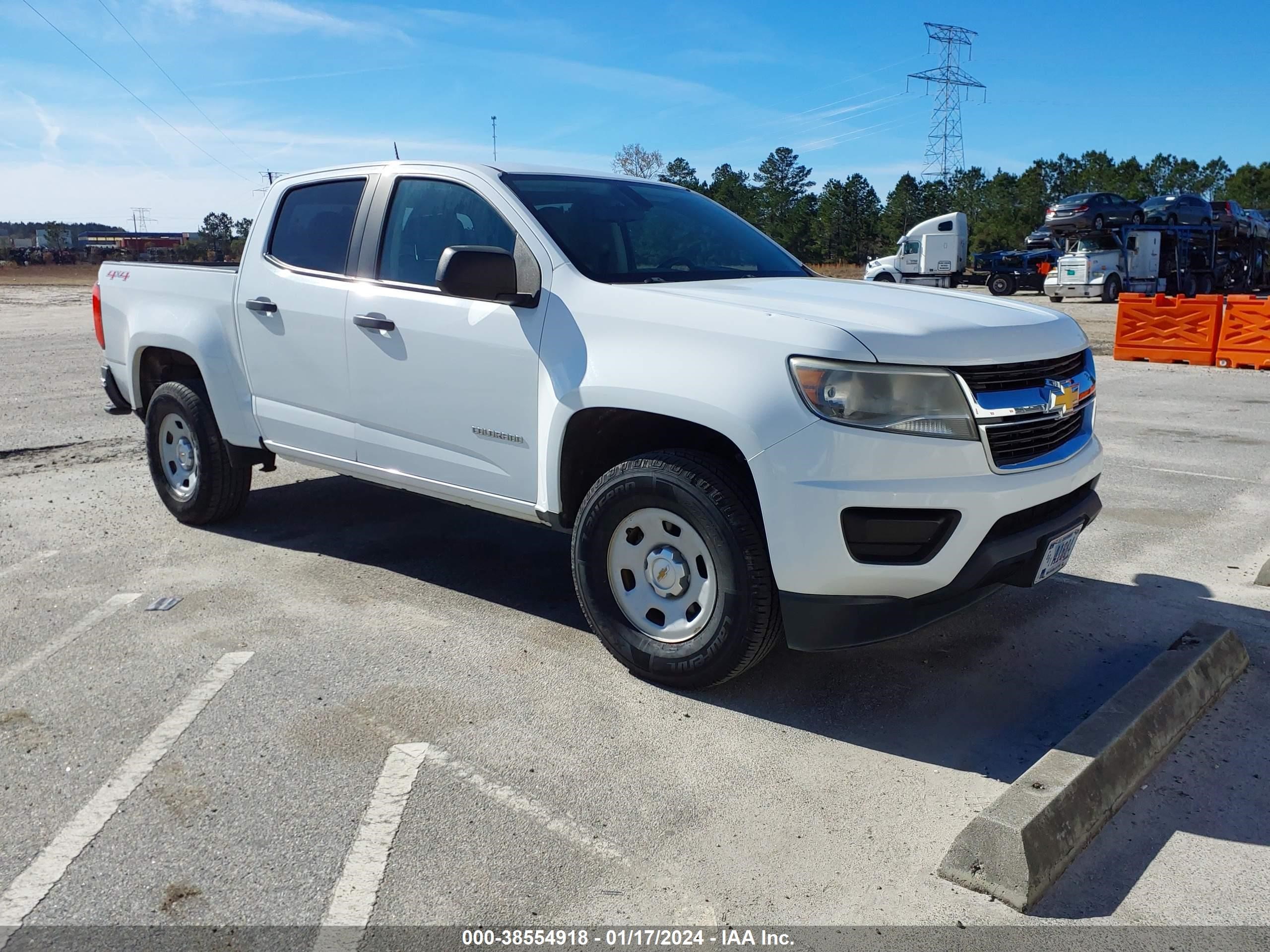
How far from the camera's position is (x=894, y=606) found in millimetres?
3426

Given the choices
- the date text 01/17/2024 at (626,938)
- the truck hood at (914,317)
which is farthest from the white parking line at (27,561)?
the date text 01/17/2024 at (626,938)

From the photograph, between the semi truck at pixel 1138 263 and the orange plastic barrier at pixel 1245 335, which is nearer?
the orange plastic barrier at pixel 1245 335

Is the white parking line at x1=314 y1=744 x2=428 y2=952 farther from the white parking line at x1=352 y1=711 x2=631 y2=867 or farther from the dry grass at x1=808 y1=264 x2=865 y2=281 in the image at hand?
the dry grass at x1=808 y1=264 x2=865 y2=281

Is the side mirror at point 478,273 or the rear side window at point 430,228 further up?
the rear side window at point 430,228

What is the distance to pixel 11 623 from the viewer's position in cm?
464

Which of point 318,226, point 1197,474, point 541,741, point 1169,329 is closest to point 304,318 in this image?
point 318,226

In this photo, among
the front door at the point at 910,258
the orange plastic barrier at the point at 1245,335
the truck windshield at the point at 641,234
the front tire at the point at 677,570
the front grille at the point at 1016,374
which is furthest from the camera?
the front door at the point at 910,258

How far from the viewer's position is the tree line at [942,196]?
79.1 metres

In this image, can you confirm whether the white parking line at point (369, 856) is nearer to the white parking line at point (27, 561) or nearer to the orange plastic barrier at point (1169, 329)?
the white parking line at point (27, 561)

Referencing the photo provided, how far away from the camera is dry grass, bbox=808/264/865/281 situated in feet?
194

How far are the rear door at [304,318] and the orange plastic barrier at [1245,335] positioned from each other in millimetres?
13142

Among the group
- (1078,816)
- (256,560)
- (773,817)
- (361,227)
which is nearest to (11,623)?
(256,560)

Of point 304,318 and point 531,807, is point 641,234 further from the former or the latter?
point 531,807

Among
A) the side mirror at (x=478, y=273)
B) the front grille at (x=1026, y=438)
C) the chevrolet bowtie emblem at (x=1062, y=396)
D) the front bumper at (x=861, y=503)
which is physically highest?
the side mirror at (x=478, y=273)
